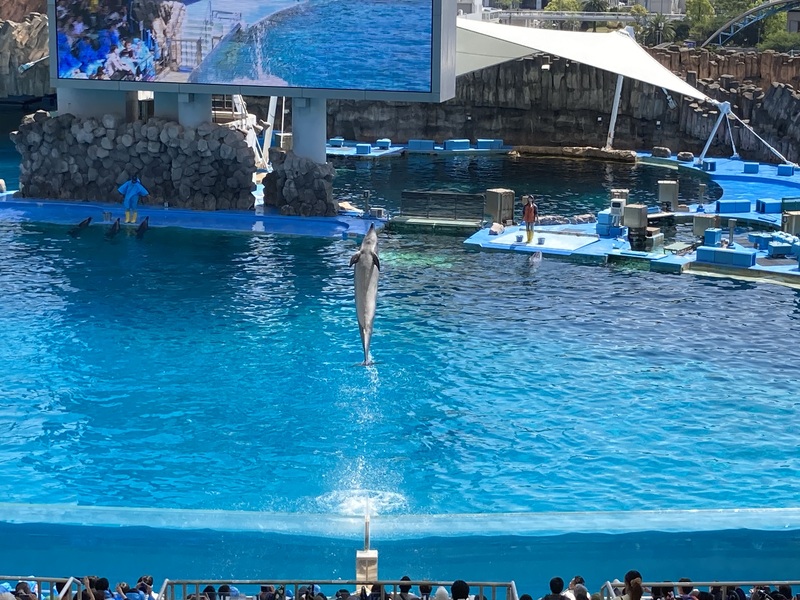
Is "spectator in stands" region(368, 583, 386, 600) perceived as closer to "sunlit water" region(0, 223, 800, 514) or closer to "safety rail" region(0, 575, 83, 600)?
"safety rail" region(0, 575, 83, 600)

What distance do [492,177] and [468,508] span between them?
88.6ft

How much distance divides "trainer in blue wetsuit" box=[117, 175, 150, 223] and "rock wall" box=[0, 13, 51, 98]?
2522cm

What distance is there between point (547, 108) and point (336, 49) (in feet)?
65.6

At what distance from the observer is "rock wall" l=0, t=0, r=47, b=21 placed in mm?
71062

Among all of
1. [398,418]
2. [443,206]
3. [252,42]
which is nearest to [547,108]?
[443,206]

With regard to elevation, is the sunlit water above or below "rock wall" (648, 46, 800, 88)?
below

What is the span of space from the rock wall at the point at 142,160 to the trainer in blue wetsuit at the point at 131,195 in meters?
1.47

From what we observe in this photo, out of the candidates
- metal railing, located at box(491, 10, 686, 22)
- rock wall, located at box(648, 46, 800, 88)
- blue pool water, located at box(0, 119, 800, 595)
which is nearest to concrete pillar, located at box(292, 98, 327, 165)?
blue pool water, located at box(0, 119, 800, 595)

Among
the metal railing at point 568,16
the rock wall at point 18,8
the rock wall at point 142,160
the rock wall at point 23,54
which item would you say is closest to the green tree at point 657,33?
the metal railing at point 568,16

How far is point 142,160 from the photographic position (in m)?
34.5

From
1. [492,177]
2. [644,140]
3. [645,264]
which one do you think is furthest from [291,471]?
[644,140]

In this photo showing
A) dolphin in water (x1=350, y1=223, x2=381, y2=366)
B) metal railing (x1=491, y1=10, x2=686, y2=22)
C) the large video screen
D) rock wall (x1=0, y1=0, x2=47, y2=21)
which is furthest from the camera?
metal railing (x1=491, y1=10, x2=686, y2=22)

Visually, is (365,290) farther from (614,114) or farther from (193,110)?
(614,114)

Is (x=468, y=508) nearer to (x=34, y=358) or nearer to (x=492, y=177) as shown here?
(x=34, y=358)
